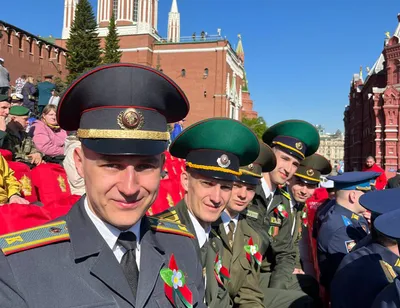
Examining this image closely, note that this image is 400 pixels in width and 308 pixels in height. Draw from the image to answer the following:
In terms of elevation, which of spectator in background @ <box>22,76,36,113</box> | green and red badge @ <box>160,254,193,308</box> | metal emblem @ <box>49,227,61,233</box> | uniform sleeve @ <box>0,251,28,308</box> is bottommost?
green and red badge @ <box>160,254,193,308</box>

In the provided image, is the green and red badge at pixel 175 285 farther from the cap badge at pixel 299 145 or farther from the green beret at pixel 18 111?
the green beret at pixel 18 111

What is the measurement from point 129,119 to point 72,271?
0.64 metres

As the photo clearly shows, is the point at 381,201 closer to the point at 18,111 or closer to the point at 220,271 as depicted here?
the point at 220,271

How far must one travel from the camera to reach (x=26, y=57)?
3694 centimetres

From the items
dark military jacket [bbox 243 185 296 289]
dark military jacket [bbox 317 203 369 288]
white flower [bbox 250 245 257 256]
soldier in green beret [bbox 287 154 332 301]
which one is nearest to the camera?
white flower [bbox 250 245 257 256]

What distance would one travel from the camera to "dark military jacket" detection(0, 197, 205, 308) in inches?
58.1

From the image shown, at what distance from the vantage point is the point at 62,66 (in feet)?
140

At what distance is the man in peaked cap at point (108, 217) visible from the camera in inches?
60.8

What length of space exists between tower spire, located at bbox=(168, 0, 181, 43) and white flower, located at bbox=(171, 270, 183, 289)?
6836 centimetres

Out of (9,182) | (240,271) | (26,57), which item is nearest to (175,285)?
→ (240,271)

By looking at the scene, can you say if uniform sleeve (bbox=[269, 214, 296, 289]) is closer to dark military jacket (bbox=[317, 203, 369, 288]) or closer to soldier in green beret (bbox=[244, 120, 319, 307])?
soldier in green beret (bbox=[244, 120, 319, 307])

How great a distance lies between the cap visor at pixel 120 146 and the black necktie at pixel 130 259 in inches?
14.3

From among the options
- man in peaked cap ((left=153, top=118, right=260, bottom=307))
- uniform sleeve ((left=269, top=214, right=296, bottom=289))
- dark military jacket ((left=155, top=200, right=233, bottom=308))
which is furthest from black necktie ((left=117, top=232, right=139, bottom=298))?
uniform sleeve ((left=269, top=214, right=296, bottom=289))

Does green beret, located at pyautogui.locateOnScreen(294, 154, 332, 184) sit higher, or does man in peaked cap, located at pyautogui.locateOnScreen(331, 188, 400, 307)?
green beret, located at pyautogui.locateOnScreen(294, 154, 332, 184)
